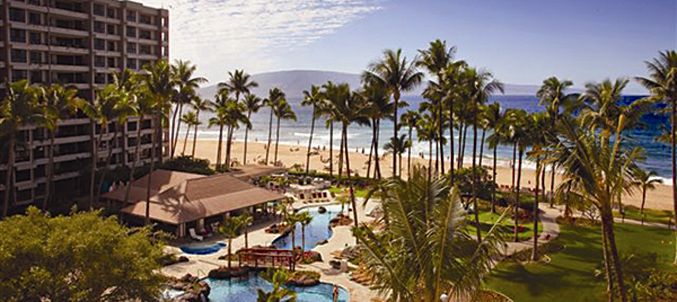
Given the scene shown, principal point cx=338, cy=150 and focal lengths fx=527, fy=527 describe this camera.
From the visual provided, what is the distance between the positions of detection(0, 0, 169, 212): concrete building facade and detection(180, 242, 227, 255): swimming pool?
1341cm

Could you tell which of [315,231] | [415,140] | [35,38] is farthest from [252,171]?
[415,140]

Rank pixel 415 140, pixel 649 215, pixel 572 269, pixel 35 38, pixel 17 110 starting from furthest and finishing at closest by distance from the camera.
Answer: pixel 415 140
pixel 35 38
pixel 649 215
pixel 17 110
pixel 572 269

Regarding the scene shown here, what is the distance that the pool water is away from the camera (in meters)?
35.7

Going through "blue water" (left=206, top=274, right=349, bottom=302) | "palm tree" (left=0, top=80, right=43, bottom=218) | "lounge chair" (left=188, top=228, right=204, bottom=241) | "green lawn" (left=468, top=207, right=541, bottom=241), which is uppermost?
"palm tree" (left=0, top=80, right=43, bottom=218)

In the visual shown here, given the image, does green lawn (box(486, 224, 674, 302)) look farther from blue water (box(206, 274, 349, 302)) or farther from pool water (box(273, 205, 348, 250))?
pool water (box(273, 205, 348, 250))

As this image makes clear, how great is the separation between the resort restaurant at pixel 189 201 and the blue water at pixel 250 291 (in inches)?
330

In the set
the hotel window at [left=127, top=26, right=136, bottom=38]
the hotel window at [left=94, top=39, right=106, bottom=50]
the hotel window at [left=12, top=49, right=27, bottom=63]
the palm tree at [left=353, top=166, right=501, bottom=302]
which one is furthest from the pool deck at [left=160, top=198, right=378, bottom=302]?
the hotel window at [left=127, top=26, right=136, bottom=38]

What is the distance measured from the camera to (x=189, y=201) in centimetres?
3559

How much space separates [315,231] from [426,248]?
28.0 m

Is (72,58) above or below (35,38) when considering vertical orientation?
below

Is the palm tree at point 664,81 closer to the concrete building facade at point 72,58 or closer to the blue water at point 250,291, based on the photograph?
the blue water at point 250,291

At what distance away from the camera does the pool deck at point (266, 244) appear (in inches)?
1014

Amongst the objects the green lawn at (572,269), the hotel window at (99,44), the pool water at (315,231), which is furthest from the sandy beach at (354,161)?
the hotel window at (99,44)

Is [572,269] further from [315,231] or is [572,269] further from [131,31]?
[131,31]
